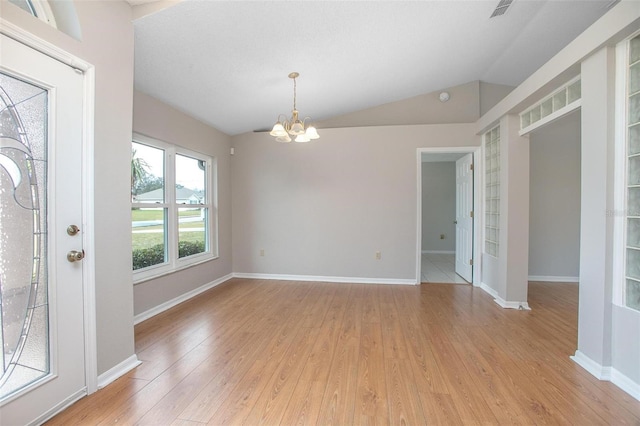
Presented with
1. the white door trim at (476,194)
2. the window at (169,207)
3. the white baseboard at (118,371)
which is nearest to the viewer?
the white baseboard at (118,371)

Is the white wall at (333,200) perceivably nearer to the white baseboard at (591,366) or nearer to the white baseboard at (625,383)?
the white baseboard at (591,366)

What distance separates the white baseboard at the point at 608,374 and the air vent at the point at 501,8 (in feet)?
9.74

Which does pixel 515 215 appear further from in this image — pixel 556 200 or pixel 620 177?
pixel 556 200

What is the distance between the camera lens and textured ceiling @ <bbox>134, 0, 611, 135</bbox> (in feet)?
6.97

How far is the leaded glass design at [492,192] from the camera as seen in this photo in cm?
355

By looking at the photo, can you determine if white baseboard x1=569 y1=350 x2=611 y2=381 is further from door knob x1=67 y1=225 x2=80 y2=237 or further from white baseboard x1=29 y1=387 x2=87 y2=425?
door knob x1=67 y1=225 x2=80 y2=237

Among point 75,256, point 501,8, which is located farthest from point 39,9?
point 501,8

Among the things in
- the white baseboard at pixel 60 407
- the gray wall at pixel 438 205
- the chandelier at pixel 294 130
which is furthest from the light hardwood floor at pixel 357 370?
the gray wall at pixel 438 205

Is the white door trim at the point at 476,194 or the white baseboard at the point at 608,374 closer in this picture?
the white baseboard at the point at 608,374

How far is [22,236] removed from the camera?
143 cm

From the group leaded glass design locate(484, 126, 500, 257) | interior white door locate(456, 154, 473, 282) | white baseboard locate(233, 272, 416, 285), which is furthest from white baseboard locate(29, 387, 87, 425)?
interior white door locate(456, 154, 473, 282)

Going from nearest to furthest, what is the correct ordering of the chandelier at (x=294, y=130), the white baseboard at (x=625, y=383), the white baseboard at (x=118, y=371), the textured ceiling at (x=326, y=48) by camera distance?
the white baseboard at (x=625, y=383)
the white baseboard at (x=118, y=371)
the textured ceiling at (x=326, y=48)
the chandelier at (x=294, y=130)

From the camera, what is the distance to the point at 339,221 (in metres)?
4.38

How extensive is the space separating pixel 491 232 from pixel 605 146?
208 centimetres
